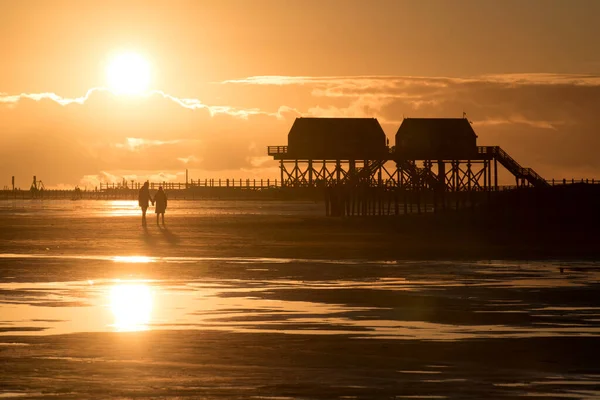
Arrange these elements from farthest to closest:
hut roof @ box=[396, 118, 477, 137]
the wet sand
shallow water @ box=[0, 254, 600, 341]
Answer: hut roof @ box=[396, 118, 477, 137], shallow water @ box=[0, 254, 600, 341], the wet sand

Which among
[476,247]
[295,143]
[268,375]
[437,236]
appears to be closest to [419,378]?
[268,375]

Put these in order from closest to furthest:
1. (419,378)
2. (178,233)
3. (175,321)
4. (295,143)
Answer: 1. (419,378)
2. (175,321)
3. (178,233)
4. (295,143)

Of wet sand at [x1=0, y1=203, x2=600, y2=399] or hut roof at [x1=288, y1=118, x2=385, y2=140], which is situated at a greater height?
hut roof at [x1=288, y1=118, x2=385, y2=140]

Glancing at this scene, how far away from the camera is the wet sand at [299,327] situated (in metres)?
12.6

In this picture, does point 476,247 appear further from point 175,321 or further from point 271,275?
point 175,321

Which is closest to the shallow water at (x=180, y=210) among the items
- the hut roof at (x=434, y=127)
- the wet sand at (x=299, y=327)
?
the hut roof at (x=434, y=127)

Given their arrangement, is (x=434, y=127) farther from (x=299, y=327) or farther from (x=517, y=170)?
(x=299, y=327)

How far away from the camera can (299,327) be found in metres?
17.5

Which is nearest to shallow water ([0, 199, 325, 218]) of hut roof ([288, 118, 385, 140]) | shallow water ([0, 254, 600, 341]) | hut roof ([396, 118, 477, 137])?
hut roof ([288, 118, 385, 140])

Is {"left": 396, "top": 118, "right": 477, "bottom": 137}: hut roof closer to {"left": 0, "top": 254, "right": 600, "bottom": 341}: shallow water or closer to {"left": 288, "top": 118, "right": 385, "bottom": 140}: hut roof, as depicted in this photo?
{"left": 288, "top": 118, "right": 385, "bottom": 140}: hut roof

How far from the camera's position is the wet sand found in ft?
41.4

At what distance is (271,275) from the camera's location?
91.6 feet

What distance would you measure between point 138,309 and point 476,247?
21.9m

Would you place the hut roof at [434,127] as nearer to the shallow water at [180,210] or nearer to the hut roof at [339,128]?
the hut roof at [339,128]
